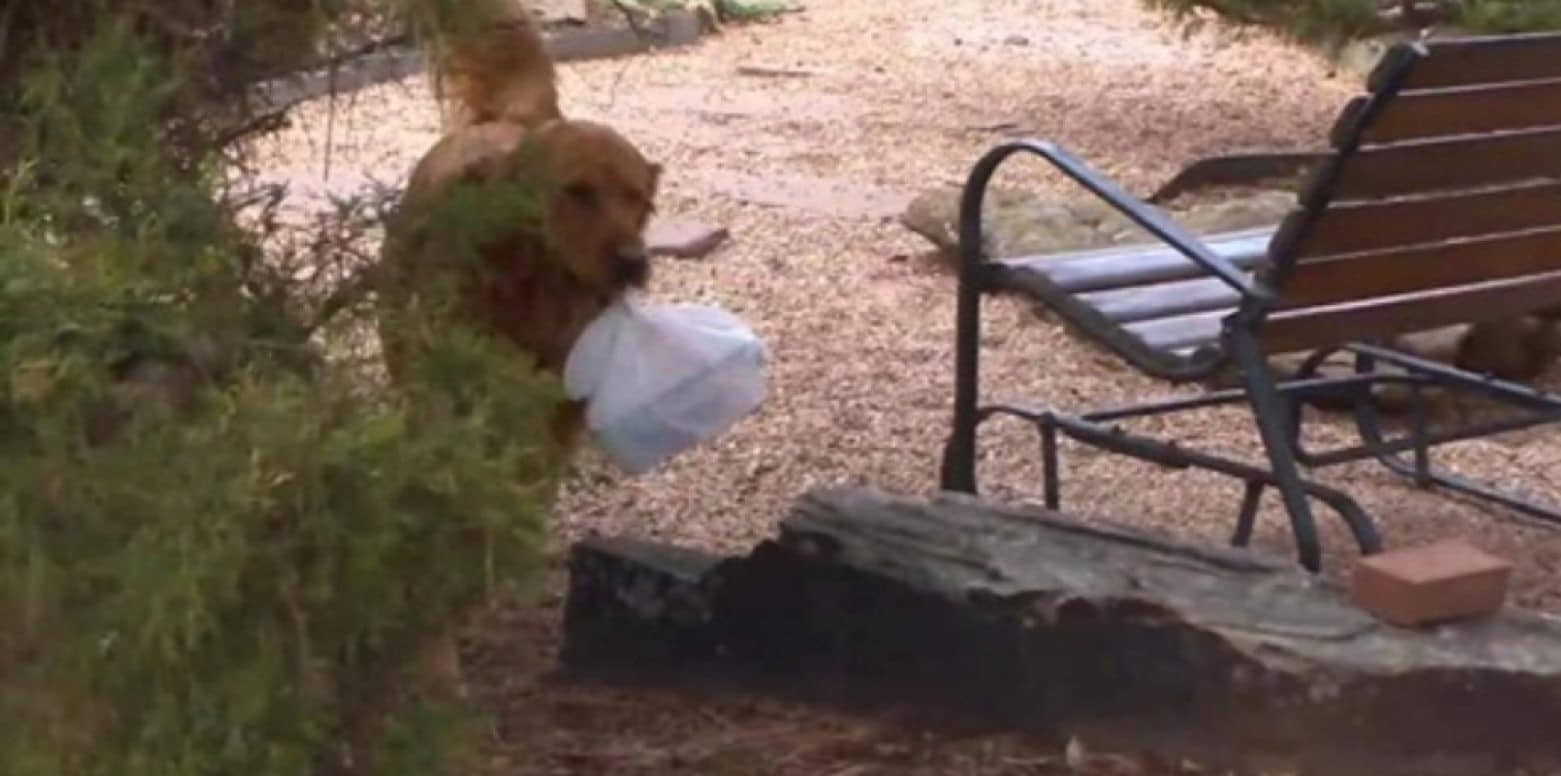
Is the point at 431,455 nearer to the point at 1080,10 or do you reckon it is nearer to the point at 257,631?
the point at 257,631

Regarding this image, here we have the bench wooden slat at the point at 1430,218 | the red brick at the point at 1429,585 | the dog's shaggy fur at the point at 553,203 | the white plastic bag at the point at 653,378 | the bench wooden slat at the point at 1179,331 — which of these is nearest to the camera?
the dog's shaggy fur at the point at 553,203

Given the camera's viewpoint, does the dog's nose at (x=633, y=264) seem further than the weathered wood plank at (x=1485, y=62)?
No

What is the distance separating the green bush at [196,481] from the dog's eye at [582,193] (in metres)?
0.92

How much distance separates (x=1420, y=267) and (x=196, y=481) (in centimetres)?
256

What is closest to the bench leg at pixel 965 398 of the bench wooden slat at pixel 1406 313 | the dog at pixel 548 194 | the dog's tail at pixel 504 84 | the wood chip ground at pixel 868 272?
the wood chip ground at pixel 868 272

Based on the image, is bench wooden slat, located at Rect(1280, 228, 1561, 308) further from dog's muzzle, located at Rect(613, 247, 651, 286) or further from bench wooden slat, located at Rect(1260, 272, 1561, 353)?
dog's muzzle, located at Rect(613, 247, 651, 286)

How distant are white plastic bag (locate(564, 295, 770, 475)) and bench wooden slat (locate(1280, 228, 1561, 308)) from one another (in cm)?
89

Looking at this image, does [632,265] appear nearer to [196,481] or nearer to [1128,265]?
[1128,265]

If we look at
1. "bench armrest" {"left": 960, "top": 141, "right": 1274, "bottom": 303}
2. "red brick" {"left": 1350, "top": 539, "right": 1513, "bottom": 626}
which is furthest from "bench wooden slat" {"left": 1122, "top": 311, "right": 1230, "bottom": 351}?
"red brick" {"left": 1350, "top": 539, "right": 1513, "bottom": 626}

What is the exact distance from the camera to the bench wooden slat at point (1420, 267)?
4086 millimetres

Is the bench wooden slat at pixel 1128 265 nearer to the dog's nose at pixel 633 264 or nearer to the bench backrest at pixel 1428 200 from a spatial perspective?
the bench backrest at pixel 1428 200

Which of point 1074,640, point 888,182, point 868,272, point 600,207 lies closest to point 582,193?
point 600,207

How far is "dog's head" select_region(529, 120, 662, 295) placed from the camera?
11.4ft

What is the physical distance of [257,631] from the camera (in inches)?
82.8
